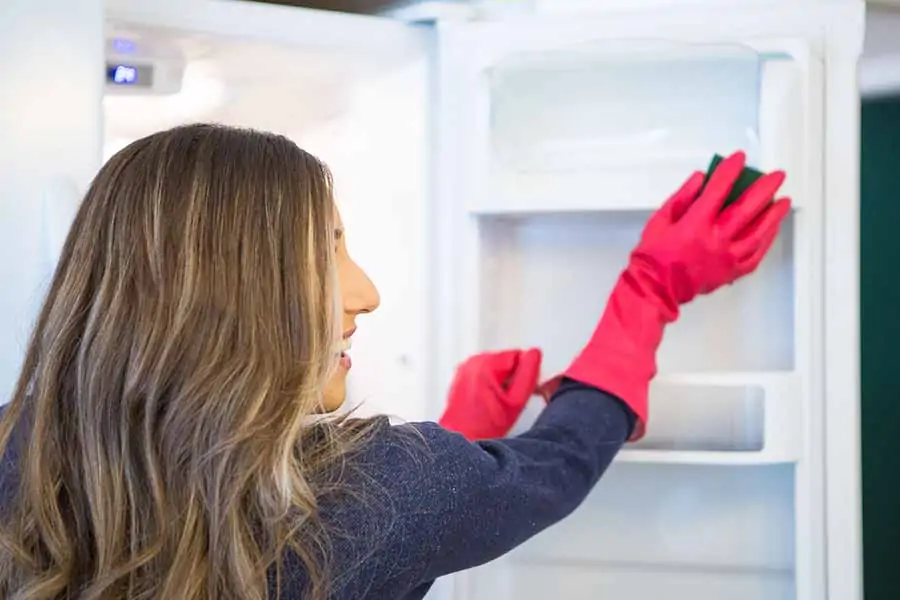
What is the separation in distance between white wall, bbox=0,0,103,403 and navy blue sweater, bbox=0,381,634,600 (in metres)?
0.26

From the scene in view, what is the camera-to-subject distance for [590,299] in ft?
3.96

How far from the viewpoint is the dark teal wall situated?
1.60 m

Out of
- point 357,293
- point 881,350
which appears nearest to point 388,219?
point 357,293

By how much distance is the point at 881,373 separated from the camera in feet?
5.28

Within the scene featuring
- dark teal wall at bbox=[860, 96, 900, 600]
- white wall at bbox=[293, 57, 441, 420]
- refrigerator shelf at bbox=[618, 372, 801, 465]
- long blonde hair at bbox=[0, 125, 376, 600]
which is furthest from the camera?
dark teal wall at bbox=[860, 96, 900, 600]

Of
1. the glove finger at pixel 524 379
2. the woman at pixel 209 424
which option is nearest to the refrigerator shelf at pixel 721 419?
the glove finger at pixel 524 379

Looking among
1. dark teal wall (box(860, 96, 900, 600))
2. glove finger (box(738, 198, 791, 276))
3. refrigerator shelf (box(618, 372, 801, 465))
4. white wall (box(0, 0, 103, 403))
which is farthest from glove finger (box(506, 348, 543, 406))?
dark teal wall (box(860, 96, 900, 600))

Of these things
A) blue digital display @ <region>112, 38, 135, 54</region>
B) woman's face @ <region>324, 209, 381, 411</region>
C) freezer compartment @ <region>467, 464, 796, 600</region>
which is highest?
blue digital display @ <region>112, 38, 135, 54</region>

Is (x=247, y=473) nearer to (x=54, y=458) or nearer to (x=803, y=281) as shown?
(x=54, y=458)

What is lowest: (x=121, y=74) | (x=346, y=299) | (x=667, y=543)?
(x=667, y=543)

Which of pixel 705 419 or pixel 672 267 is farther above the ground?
pixel 672 267

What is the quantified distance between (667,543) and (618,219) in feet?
1.22

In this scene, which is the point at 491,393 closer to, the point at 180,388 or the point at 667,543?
the point at 667,543

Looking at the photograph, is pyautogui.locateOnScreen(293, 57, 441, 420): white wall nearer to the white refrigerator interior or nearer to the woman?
the white refrigerator interior
